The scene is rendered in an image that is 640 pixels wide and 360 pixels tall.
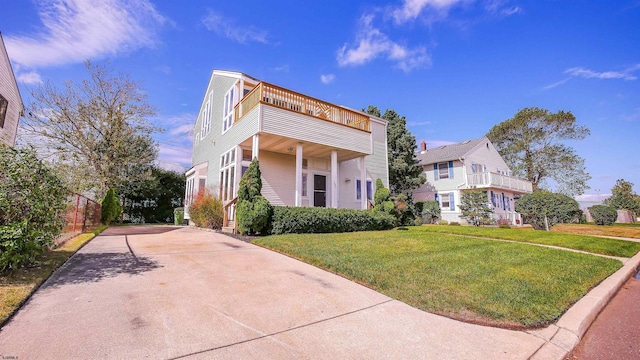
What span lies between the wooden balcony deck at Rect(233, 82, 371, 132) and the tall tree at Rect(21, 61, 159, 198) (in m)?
12.1

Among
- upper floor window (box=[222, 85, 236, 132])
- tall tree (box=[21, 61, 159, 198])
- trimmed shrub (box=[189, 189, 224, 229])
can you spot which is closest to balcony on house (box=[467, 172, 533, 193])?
upper floor window (box=[222, 85, 236, 132])

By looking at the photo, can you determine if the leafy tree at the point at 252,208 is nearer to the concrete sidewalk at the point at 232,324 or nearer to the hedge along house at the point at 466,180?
the concrete sidewalk at the point at 232,324

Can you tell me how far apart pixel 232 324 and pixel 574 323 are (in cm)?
380

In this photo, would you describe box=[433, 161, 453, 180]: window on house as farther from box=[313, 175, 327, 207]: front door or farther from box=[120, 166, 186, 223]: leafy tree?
box=[120, 166, 186, 223]: leafy tree

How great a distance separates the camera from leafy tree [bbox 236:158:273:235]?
8.48 m

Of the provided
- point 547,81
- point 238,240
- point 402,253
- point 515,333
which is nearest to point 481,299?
point 515,333

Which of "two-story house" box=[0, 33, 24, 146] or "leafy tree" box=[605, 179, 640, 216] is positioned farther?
→ "leafy tree" box=[605, 179, 640, 216]

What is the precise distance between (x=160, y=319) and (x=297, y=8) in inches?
471

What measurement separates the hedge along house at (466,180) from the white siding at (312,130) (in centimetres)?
1303

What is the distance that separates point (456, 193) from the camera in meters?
22.7

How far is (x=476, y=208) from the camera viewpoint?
17438mm

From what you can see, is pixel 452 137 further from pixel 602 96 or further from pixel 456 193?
pixel 602 96

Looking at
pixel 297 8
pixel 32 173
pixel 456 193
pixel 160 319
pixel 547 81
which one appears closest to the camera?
pixel 160 319

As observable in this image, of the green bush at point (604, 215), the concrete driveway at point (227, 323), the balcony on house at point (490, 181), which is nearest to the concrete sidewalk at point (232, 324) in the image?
the concrete driveway at point (227, 323)
